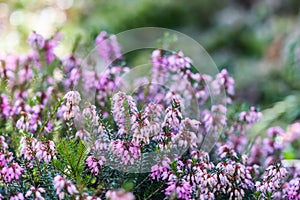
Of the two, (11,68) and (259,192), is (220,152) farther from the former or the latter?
(11,68)

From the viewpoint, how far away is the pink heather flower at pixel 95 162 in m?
1.96

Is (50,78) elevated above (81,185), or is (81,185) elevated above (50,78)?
(50,78)

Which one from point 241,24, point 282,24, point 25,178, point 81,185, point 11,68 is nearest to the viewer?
point 81,185

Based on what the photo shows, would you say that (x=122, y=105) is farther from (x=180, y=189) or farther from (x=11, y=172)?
(x=11, y=172)

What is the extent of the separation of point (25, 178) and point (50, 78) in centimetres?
94

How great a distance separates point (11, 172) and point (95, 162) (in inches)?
12.7

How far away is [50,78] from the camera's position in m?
2.90

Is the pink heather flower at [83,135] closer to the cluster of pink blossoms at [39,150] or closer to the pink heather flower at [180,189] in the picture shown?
the cluster of pink blossoms at [39,150]

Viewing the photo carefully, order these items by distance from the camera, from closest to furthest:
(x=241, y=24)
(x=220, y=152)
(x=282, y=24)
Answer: (x=220, y=152)
(x=282, y=24)
(x=241, y=24)

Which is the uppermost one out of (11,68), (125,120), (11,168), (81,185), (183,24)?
(183,24)

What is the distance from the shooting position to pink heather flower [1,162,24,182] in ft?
6.34

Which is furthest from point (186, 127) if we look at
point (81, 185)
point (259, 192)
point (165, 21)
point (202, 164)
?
point (165, 21)

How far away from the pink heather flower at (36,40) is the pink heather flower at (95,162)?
1057 mm

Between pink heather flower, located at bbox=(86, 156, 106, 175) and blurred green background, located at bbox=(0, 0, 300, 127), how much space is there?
348 centimetres
